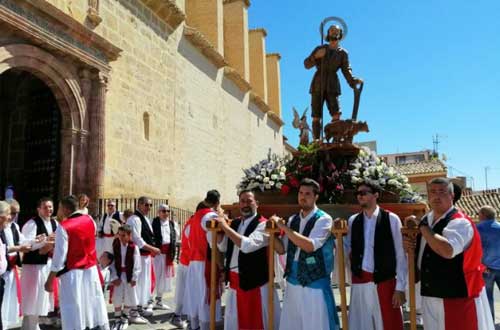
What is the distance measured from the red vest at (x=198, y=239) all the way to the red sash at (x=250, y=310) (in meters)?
1.20

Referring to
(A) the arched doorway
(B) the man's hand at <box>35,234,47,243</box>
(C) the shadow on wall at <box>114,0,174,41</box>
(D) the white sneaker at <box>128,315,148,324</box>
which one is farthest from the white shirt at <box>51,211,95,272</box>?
(C) the shadow on wall at <box>114,0,174,41</box>

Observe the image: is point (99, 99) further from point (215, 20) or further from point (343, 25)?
point (215, 20)

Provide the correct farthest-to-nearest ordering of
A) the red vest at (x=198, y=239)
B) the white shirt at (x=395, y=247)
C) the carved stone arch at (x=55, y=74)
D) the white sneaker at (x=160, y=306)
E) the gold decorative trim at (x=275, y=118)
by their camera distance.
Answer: the gold decorative trim at (x=275, y=118) < the carved stone arch at (x=55, y=74) < the white sneaker at (x=160, y=306) < the red vest at (x=198, y=239) < the white shirt at (x=395, y=247)

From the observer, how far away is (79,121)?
10648mm

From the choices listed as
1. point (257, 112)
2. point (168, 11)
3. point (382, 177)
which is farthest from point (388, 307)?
point (257, 112)

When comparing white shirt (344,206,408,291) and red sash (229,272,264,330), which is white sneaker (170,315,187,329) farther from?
white shirt (344,206,408,291)

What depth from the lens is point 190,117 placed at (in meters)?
17.5

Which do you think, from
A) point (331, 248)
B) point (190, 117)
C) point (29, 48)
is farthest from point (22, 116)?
point (331, 248)

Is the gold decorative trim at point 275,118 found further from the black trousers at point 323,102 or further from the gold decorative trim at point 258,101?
the black trousers at point 323,102

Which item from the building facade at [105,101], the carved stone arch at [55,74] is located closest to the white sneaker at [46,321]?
the building facade at [105,101]

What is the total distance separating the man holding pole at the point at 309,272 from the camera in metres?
3.75

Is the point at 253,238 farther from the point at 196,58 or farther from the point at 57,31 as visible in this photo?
the point at 196,58

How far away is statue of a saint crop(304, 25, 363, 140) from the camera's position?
6.65 meters

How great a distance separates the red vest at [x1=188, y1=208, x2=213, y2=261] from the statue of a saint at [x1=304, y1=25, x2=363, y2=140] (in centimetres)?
255
